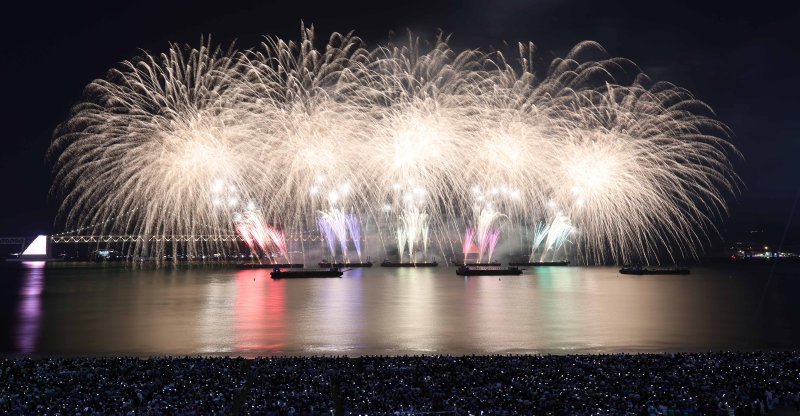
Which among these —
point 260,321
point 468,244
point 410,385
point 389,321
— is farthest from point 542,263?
point 410,385

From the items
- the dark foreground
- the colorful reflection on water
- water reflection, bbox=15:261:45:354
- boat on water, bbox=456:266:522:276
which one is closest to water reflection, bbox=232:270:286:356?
the colorful reflection on water

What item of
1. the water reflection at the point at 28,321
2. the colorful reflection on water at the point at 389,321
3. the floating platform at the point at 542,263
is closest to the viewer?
the colorful reflection on water at the point at 389,321

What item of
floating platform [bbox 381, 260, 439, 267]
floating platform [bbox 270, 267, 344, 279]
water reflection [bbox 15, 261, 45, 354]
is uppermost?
floating platform [bbox 381, 260, 439, 267]

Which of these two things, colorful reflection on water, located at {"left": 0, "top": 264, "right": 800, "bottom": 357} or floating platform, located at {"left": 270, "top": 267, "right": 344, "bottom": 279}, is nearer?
colorful reflection on water, located at {"left": 0, "top": 264, "right": 800, "bottom": 357}

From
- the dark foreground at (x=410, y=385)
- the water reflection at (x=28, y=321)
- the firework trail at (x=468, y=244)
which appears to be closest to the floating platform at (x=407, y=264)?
the firework trail at (x=468, y=244)

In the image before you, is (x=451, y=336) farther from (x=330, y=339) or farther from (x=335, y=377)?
(x=335, y=377)

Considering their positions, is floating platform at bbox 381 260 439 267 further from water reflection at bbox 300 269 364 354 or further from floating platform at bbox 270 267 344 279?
water reflection at bbox 300 269 364 354

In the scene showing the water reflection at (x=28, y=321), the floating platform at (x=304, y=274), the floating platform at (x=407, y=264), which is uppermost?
the floating platform at (x=407, y=264)

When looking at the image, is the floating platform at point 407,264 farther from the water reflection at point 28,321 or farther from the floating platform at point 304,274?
the water reflection at point 28,321

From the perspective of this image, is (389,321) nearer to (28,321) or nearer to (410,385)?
(410,385)
